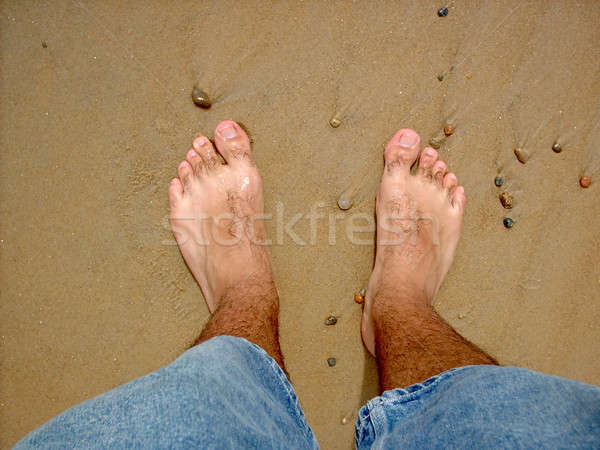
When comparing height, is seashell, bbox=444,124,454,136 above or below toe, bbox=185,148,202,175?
above

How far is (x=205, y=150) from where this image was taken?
1.78 m

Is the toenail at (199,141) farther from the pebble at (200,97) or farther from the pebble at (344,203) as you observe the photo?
the pebble at (344,203)

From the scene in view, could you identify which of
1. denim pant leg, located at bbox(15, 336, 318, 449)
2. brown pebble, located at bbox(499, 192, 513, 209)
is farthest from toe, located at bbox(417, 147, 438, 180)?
denim pant leg, located at bbox(15, 336, 318, 449)

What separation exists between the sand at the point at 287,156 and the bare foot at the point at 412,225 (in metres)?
0.10

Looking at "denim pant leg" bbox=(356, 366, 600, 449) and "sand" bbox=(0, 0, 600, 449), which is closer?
"denim pant leg" bbox=(356, 366, 600, 449)

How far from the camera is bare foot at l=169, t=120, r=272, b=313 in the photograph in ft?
5.76

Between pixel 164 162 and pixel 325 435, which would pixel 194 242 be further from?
pixel 325 435

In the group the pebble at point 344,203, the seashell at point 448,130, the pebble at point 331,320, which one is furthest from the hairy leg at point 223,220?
the seashell at point 448,130

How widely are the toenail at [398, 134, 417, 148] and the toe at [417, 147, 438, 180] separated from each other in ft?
0.28

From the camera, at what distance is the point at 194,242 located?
179 centimetres

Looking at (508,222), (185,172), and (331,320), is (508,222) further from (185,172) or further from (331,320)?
(185,172)

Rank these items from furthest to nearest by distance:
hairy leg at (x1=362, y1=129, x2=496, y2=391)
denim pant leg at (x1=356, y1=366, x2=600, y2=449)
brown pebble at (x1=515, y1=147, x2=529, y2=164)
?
brown pebble at (x1=515, y1=147, x2=529, y2=164)
hairy leg at (x1=362, y1=129, x2=496, y2=391)
denim pant leg at (x1=356, y1=366, x2=600, y2=449)

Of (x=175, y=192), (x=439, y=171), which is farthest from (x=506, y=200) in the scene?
(x=175, y=192)

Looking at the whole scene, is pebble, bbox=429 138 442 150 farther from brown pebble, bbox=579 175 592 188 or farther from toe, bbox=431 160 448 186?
brown pebble, bbox=579 175 592 188
